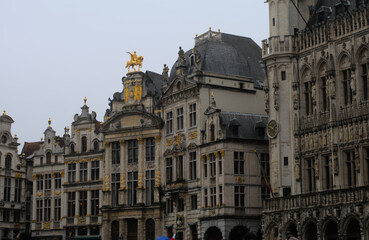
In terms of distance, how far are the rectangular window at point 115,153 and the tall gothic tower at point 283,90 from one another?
20.4 metres

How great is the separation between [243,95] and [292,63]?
436 inches

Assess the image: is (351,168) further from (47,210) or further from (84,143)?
(47,210)

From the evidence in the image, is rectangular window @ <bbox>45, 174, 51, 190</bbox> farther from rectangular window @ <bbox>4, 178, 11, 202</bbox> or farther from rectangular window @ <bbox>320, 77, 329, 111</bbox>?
rectangular window @ <bbox>320, 77, 329, 111</bbox>

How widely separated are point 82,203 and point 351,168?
3269 cm

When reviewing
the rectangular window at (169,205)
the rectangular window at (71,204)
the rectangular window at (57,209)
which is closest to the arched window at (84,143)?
the rectangular window at (71,204)

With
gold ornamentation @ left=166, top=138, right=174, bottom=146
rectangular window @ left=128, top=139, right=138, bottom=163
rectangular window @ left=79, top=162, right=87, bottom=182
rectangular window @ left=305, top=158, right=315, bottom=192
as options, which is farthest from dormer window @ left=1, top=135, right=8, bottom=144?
rectangular window @ left=305, top=158, right=315, bottom=192

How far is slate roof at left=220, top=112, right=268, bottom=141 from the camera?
56.6m

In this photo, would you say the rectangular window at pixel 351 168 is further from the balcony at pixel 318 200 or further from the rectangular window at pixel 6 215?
the rectangular window at pixel 6 215

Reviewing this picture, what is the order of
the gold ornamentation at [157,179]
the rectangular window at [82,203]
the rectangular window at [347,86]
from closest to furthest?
1. the rectangular window at [347,86]
2. the gold ornamentation at [157,179]
3. the rectangular window at [82,203]

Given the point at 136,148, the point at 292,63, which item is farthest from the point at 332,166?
the point at 136,148

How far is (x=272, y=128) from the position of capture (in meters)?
50.1

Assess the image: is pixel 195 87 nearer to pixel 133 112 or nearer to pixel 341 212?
pixel 133 112

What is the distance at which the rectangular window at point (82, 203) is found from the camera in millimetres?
68938

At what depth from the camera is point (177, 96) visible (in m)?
61.5
